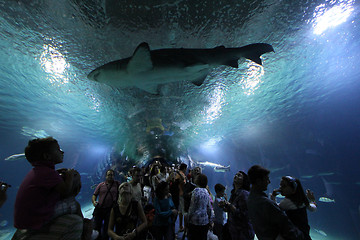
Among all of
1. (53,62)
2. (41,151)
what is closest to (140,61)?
(41,151)

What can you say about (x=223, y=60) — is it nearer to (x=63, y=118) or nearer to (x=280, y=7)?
(x=280, y=7)

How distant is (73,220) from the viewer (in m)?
1.41

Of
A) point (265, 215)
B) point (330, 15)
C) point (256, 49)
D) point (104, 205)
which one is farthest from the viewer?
point (330, 15)

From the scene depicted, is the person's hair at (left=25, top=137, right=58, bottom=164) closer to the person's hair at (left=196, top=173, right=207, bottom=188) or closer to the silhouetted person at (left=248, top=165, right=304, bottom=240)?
the silhouetted person at (left=248, top=165, right=304, bottom=240)

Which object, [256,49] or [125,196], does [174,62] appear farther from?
[125,196]

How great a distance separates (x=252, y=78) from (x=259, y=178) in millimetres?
6272

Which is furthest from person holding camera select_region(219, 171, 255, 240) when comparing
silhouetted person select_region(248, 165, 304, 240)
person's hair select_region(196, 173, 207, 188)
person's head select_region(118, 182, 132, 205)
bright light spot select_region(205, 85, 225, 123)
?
bright light spot select_region(205, 85, 225, 123)

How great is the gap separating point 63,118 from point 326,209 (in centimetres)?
3182

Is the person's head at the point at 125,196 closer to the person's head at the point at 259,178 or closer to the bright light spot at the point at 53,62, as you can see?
the person's head at the point at 259,178

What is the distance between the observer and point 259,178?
1.97 m

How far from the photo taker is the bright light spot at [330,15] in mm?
4184

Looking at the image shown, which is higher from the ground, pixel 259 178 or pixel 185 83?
pixel 185 83

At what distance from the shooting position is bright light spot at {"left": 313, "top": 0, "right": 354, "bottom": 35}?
13.7 feet

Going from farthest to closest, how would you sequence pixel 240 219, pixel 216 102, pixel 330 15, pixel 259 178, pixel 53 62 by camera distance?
pixel 216 102, pixel 53 62, pixel 330 15, pixel 240 219, pixel 259 178
